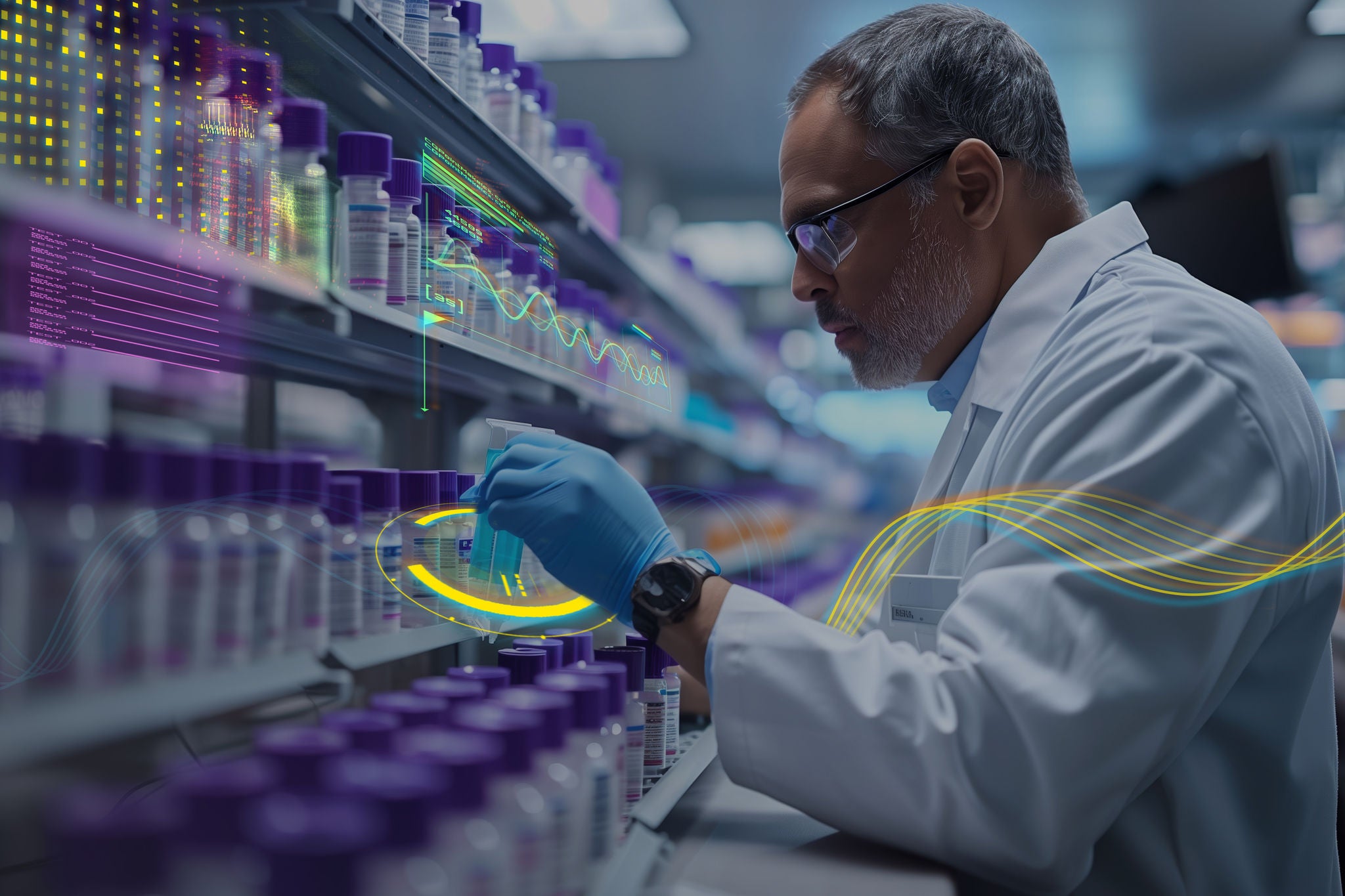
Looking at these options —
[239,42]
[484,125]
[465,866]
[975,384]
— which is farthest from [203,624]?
[975,384]

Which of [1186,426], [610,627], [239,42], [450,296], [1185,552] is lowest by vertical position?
[610,627]

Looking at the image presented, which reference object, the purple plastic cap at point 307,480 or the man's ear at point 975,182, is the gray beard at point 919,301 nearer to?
the man's ear at point 975,182

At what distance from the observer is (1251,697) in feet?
4.34

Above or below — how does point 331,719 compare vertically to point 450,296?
below

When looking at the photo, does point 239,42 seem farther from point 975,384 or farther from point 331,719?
point 975,384

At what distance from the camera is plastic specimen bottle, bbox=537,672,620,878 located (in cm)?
111

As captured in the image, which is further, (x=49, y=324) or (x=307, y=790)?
(x=49, y=324)

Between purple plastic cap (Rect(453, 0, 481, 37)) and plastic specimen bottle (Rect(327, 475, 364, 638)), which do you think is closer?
plastic specimen bottle (Rect(327, 475, 364, 638))

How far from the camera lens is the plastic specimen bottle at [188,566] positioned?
1.06m

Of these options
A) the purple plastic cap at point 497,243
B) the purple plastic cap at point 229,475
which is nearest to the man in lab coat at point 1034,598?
the purple plastic cap at point 229,475

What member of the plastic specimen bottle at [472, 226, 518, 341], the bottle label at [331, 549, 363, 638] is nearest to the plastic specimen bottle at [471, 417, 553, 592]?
the bottle label at [331, 549, 363, 638]

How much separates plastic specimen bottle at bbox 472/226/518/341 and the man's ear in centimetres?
89

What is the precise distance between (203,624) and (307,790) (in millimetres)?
302
